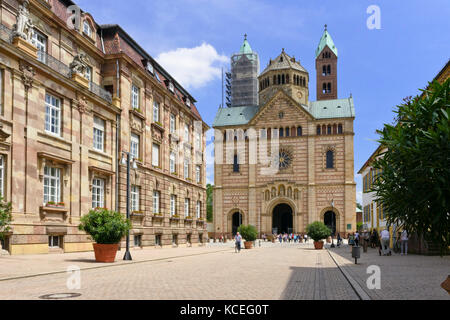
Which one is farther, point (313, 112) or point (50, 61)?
point (313, 112)

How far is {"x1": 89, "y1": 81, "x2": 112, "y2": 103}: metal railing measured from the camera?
28.7 m

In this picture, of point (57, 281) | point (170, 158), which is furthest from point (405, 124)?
point (170, 158)

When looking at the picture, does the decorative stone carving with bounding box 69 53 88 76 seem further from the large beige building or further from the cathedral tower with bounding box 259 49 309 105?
the cathedral tower with bounding box 259 49 309 105

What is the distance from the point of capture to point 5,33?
21234mm

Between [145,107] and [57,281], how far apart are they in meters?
22.6

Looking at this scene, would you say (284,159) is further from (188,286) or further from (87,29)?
(188,286)

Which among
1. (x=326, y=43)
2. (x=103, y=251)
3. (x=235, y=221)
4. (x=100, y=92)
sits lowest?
(x=235, y=221)

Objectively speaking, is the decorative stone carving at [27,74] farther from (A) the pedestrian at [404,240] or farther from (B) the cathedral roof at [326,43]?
(B) the cathedral roof at [326,43]

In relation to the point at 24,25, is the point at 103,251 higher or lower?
lower

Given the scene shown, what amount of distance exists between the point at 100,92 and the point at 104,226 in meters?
11.7

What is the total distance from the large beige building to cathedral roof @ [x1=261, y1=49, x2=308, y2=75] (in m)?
43.0

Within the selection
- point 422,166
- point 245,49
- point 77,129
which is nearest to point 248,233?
point 77,129

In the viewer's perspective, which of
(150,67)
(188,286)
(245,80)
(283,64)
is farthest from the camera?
(245,80)

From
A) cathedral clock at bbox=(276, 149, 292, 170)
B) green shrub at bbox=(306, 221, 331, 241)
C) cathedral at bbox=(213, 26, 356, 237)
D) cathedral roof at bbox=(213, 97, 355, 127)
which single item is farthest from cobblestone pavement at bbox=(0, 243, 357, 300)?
cathedral roof at bbox=(213, 97, 355, 127)
